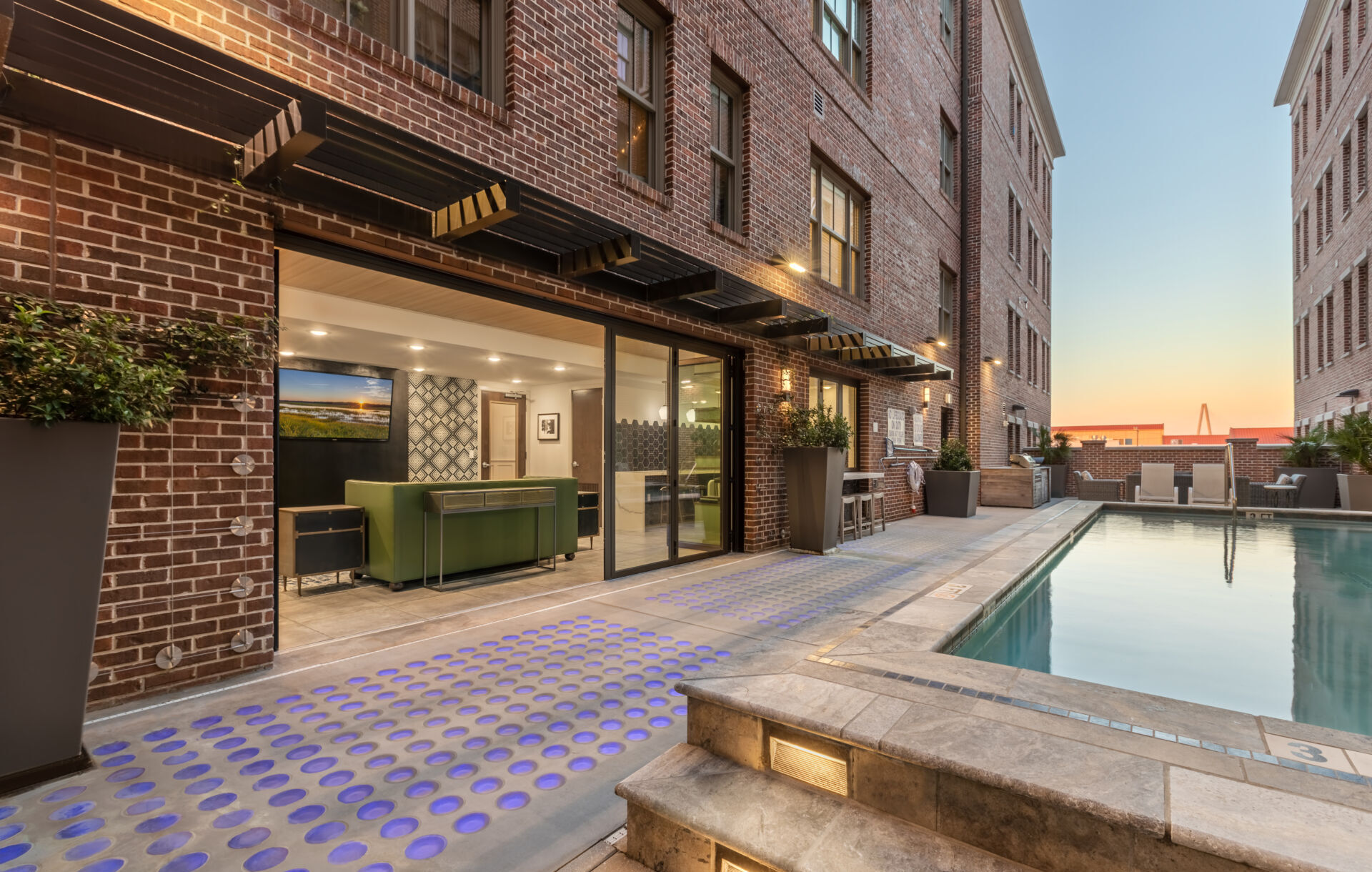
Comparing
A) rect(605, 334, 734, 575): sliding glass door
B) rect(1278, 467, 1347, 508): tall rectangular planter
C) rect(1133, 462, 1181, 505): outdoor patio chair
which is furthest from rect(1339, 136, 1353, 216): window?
rect(605, 334, 734, 575): sliding glass door

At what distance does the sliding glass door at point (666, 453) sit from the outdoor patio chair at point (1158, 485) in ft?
37.6

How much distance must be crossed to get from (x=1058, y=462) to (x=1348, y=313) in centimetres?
642

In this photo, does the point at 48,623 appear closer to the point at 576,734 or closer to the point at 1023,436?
the point at 576,734

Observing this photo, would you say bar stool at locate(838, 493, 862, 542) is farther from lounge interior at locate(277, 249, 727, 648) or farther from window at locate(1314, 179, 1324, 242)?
window at locate(1314, 179, 1324, 242)

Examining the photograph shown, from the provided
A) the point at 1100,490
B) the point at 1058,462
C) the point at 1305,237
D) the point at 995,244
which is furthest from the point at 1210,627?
the point at 1305,237

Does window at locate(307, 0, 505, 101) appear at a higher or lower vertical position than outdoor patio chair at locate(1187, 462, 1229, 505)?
higher

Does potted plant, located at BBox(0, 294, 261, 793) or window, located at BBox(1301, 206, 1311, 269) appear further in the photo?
window, located at BBox(1301, 206, 1311, 269)

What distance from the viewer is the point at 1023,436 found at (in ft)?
55.9

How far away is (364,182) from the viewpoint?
10.4 feet

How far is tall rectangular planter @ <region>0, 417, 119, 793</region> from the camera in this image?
1.91m

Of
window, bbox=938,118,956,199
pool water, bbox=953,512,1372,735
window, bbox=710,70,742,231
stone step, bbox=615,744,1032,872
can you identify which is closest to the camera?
stone step, bbox=615,744,1032,872

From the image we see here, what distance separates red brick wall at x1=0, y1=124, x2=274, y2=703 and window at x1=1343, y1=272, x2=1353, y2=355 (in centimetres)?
1913

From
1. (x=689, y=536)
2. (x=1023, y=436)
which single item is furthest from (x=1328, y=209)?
(x=689, y=536)

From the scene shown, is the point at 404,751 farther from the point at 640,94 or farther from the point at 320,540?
the point at 640,94
